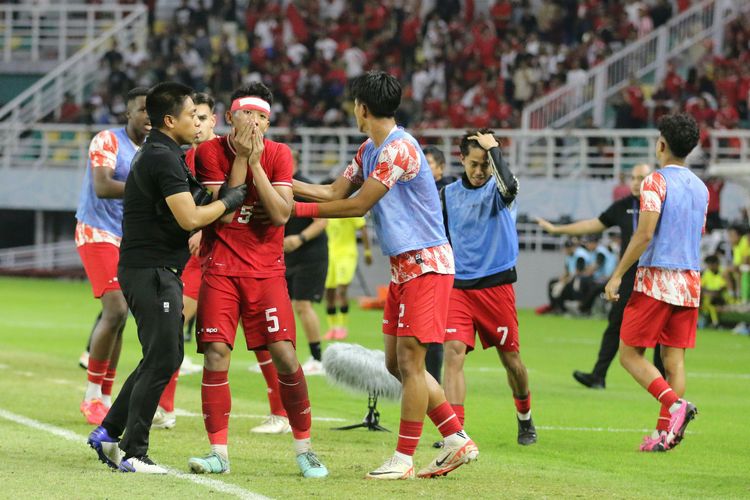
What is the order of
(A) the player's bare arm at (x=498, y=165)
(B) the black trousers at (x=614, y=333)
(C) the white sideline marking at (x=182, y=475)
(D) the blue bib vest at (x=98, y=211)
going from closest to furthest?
(C) the white sideline marking at (x=182, y=475) → (A) the player's bare arm at (x=498, y=165) → (D) the blue bib vest at (x=98, y=211) → (B) the black trousers at (x=614, y=333)


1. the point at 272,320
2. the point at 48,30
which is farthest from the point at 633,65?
the point at 272,320

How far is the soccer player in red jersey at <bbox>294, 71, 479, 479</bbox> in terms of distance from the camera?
817 cm

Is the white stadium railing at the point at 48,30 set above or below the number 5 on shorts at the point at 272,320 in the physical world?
above

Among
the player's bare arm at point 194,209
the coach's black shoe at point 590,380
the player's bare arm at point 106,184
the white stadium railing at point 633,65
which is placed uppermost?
the white stadium railing at point 633,65

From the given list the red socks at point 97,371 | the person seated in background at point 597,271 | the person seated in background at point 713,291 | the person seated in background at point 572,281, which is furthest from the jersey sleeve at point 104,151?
the person seated in background at point 572,281

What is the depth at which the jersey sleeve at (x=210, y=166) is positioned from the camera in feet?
27.1

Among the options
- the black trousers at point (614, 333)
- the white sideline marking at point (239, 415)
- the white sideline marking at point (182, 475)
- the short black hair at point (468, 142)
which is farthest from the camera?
the black trousers at point (614, 333)

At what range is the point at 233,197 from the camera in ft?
26.3

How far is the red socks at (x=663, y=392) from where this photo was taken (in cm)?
988

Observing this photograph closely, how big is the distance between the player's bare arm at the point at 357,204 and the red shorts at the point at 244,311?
20.8 inches

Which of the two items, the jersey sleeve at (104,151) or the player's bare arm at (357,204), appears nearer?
the player's bare arm at (357,204)

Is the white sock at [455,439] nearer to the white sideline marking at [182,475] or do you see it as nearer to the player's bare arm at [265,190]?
the white sideline marking at [182,475]

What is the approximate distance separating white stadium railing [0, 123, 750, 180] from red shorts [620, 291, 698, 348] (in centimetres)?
1668

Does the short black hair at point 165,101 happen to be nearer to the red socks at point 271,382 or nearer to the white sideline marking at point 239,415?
the red socks at point 271,382
